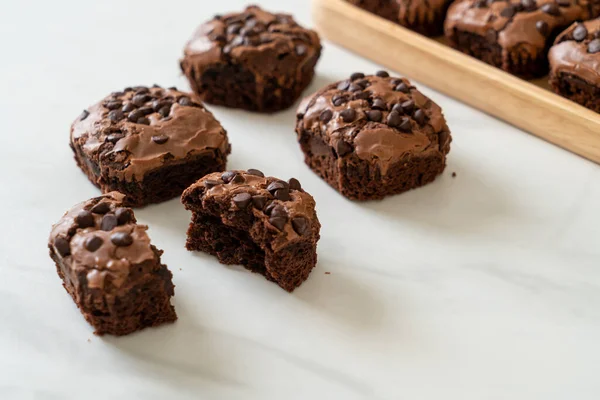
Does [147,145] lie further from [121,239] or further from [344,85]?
[344,85]

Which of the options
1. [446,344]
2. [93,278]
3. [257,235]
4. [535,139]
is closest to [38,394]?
[93,278]

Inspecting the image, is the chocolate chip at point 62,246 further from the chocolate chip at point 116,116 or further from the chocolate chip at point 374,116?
the chocolate chip at point 374,116

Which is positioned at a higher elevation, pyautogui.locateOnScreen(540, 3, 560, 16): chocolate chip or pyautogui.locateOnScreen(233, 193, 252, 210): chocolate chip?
pyautogui.locateOnScreen(540, 3, 560, 16): chocolate chip

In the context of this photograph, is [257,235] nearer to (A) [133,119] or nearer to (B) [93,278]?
(B) [93,278]

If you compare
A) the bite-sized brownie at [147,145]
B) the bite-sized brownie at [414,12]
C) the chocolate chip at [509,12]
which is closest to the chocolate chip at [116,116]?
the bite-sized brownie at [147,145]

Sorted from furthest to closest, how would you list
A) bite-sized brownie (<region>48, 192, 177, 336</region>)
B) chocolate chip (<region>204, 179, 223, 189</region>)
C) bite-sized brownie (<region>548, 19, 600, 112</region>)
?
bite-sized brownie (<region>548, 19, 600, 112</region>) < chocolate chip (<region>204, 179, 223, 189</region>) < bite-sized brownie (<region>48, 192, 177, 336</region>)

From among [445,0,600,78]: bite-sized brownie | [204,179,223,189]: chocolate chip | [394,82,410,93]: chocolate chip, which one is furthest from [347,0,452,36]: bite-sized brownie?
[204,179,223,189]: chocolate chip

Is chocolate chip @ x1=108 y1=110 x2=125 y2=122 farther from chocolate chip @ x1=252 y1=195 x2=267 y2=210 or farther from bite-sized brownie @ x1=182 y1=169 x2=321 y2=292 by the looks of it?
chocolate chip @ x1=252 y1=195 x2=267 y2=210
